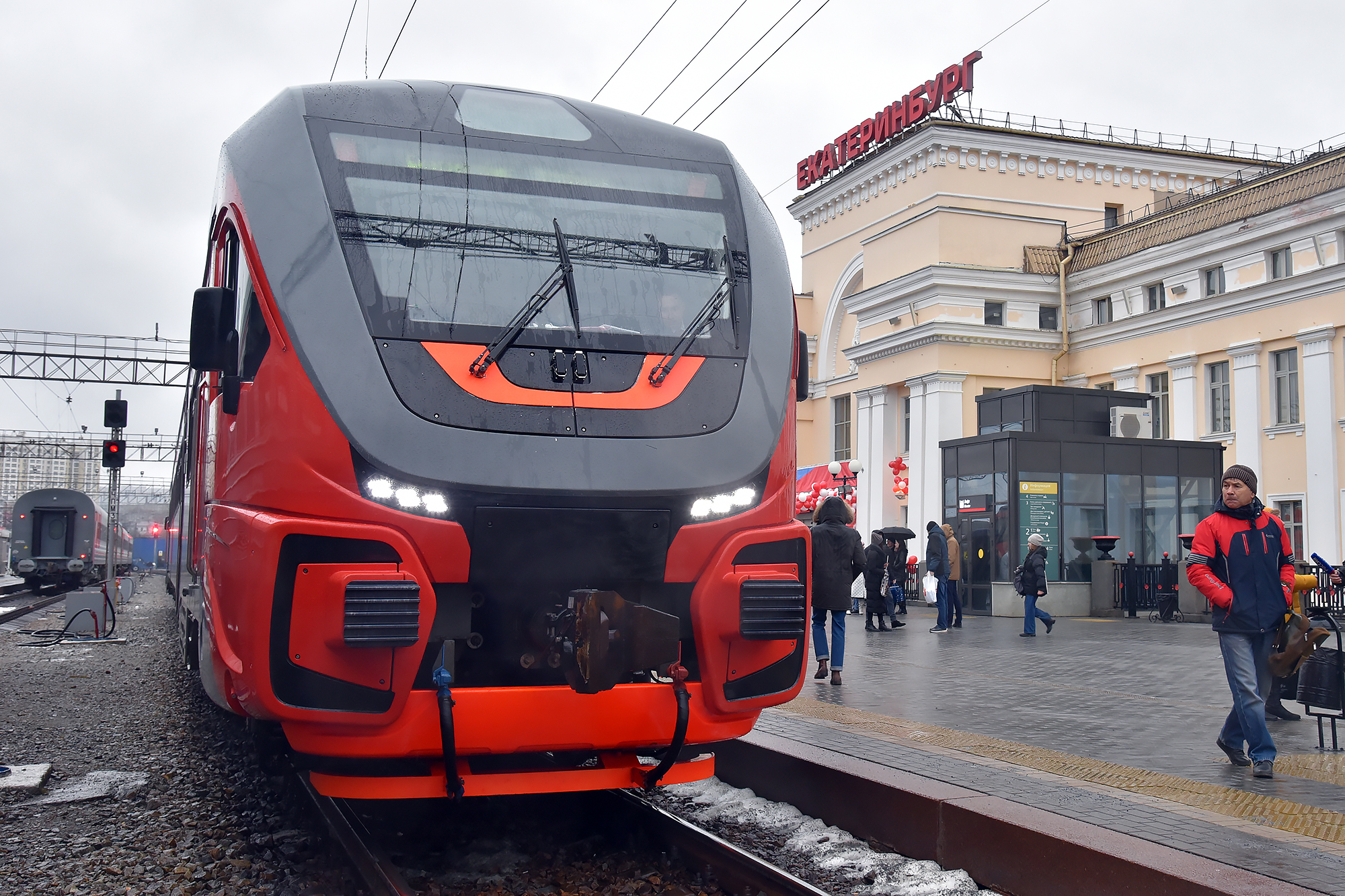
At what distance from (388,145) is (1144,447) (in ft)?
77.8

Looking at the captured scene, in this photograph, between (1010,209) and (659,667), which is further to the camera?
(1010,209)

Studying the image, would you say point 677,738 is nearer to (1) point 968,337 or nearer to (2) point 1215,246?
(2) point 1215,246

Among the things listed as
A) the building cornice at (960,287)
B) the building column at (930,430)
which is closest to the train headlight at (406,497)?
the building column at (930,430)

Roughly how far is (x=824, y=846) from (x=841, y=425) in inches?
1593

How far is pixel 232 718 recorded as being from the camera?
8.45 m

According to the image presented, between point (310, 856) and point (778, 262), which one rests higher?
point (778, 262)

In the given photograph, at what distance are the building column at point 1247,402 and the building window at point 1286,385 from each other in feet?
1.34

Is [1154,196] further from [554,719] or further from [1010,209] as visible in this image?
[554,719]

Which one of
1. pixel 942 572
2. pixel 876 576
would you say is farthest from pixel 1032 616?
pixel 876 576

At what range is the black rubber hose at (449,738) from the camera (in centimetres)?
438

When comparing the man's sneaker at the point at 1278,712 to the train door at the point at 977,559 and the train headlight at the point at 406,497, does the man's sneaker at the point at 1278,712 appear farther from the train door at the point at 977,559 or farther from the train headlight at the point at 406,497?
the train door at the point at 977,559

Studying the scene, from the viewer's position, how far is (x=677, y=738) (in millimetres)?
4727

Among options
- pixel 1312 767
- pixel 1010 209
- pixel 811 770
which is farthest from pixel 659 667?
pixel 1010 209

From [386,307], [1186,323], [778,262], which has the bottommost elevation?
[386,307]
